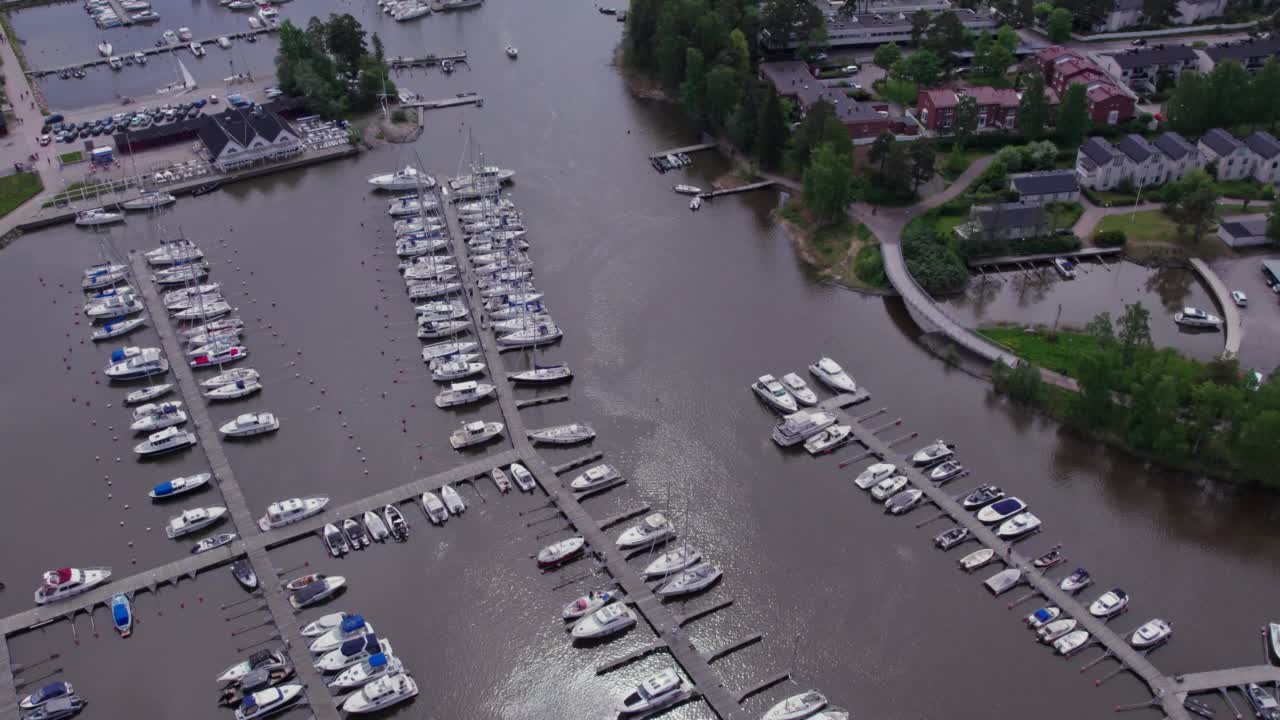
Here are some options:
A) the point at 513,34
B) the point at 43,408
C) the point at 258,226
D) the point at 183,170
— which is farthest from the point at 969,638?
the point at 513,34

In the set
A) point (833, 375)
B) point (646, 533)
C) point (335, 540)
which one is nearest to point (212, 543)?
point (335, 540)

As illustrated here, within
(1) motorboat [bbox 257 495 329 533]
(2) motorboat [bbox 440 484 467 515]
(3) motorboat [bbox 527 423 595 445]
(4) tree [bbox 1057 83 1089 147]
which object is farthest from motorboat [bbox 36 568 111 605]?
(4) tree [bbox 1057 83 1089 147]

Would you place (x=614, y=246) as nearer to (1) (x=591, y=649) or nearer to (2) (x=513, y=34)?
(1) (x=591, y=649)

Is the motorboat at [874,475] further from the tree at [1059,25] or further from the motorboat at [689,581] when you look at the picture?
the tree at [1059,25]

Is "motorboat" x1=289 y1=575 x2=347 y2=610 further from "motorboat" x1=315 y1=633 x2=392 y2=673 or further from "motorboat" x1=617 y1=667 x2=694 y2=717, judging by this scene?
"motorboat" x1=617 y1=667 x2=694 y2=717

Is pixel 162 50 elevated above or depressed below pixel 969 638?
above
